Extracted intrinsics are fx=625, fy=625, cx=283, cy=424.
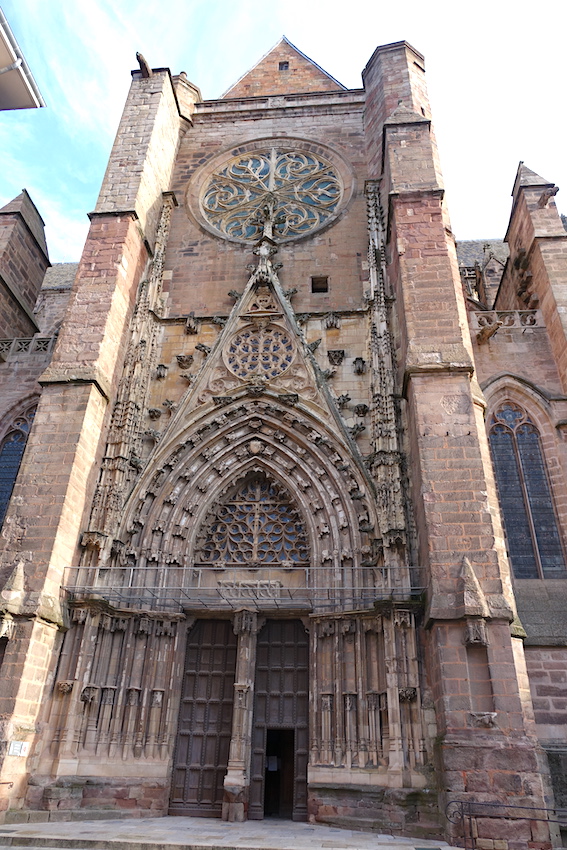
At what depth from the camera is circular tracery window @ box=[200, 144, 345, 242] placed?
47.2ft

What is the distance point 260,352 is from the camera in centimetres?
1166

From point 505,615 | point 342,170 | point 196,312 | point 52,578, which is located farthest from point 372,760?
point 342,170

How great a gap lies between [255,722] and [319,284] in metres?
8.39

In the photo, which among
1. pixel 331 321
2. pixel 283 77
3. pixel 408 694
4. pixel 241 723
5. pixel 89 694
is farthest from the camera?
pixel 283 77

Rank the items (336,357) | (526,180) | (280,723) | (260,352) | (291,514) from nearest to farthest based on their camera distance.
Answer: (280,723)
(291,514)
(336,357)
(260,352)
(526,180)

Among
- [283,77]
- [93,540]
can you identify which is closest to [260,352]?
[93,540]

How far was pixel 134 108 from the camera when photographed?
1476cm

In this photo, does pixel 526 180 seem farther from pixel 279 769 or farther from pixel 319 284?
pixel 279 769

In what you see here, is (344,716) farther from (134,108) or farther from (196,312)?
(134,108)

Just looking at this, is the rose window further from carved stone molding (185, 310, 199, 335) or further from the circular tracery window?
the circular tracery window

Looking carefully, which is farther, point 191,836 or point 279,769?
point 279,769

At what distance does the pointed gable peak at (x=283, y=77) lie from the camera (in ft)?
58.9

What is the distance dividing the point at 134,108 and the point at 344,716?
13736 millimetres

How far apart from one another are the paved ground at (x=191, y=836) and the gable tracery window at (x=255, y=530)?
3.55m
